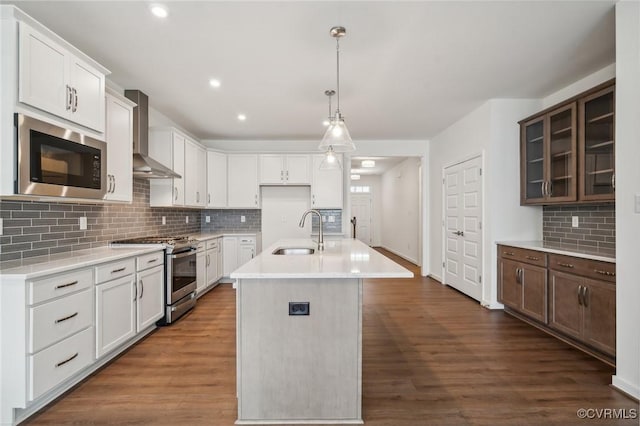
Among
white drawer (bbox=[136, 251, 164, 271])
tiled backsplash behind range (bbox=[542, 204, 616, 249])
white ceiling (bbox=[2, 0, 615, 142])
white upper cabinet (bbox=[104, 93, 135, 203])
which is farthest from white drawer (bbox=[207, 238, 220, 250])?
tiled backsplash behind range (bbox=[542, 204, 616, 249])

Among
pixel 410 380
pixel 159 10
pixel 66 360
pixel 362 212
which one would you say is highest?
pixel 159 10

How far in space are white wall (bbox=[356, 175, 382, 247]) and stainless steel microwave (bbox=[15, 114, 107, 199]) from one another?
893cm

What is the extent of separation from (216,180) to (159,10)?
11.4 ft

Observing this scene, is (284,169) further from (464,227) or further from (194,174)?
(464,227)

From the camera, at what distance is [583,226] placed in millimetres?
3279

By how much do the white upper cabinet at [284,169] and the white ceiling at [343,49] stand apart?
1452 millimetres

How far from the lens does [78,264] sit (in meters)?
2.14

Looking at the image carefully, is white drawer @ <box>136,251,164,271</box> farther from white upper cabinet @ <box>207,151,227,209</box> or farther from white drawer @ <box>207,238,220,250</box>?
white upper cabinet @ <box>207,151,227,209</box>

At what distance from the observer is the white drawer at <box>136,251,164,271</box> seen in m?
2.91

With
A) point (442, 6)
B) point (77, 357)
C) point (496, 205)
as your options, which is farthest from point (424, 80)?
point (77, 357)

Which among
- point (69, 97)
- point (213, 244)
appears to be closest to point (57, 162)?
point (69, 97)

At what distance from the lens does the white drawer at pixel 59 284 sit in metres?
1.83

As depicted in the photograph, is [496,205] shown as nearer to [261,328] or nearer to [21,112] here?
[261,328]

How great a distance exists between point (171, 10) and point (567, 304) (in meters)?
3.98
